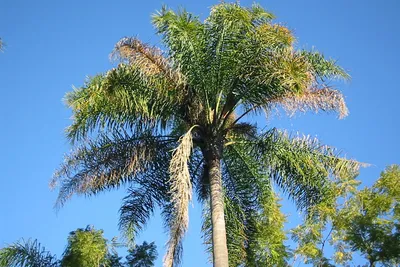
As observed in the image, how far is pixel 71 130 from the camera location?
14258mm

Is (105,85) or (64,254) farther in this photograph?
(64,254)

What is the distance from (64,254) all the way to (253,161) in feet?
17.5

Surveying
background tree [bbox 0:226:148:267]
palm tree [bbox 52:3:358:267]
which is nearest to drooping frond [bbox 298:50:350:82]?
palm tree [bbox 52:3:358:267]

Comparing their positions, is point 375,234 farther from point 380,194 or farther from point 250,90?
point 250,90

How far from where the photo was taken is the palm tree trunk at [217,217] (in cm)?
1312

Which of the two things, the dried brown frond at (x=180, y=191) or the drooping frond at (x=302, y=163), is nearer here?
the dried brown frond at (x=180, y=191)

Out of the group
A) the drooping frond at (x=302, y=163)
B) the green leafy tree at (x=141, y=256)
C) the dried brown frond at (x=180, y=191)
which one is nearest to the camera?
the dried brown frond at (x=180, y=191)

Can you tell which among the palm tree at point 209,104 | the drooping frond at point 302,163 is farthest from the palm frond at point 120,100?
the drooping frond at point 302,163

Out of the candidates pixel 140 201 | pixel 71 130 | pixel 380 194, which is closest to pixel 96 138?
pixel 71 130

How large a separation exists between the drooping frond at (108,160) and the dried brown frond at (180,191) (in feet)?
5.07

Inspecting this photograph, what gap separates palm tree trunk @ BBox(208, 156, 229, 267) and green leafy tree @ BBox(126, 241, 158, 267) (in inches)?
172

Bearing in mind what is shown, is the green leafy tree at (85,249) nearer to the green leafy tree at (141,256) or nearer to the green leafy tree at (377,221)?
the green leafy tree at (141,256)

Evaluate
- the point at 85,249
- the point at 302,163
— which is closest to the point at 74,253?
the point at 85,249

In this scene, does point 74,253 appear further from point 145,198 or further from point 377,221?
point 377,221
